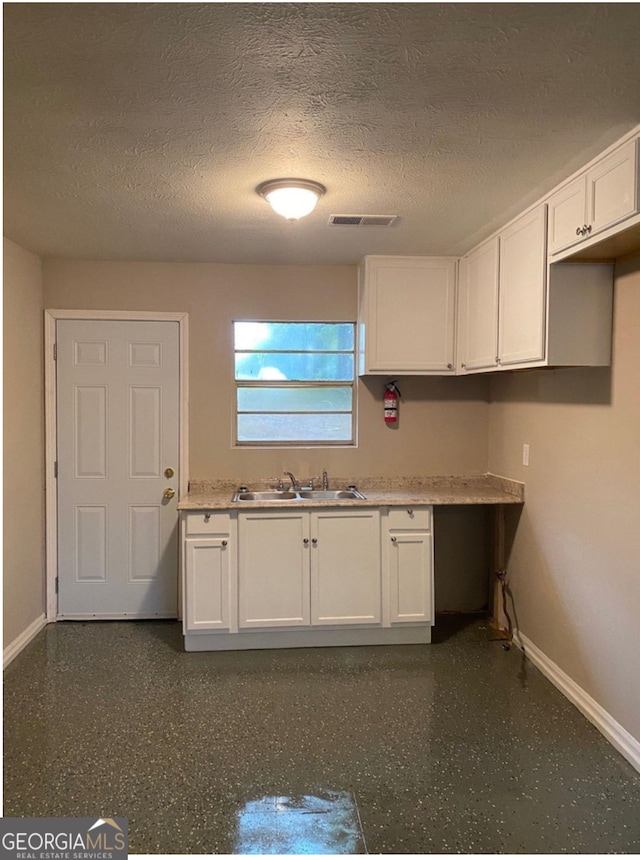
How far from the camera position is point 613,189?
204cm

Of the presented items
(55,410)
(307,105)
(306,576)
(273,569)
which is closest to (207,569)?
(273,569)

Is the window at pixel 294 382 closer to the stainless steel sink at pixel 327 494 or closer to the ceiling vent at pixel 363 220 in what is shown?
the stainless steel sink at pixel 327 494

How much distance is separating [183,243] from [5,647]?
2557mm

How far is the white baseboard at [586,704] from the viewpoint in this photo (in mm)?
2328

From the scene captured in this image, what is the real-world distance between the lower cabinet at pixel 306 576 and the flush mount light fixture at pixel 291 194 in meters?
1.70

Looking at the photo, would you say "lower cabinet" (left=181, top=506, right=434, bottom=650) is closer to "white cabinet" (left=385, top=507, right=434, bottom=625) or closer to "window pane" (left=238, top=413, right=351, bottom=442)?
"white cabinet" (left=385, top=507, right=434, bottom=625)

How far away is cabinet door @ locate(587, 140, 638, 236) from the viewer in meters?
1.92

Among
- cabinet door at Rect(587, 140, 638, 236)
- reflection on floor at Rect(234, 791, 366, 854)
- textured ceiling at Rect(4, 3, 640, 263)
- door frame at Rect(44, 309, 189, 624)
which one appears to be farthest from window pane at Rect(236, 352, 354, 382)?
reflection on floor at Rect(234, 791, 366, 854)

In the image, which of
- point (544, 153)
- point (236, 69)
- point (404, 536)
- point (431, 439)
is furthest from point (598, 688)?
point (236, 69)

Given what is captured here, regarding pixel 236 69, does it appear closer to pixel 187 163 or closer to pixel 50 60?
pixel 50 60

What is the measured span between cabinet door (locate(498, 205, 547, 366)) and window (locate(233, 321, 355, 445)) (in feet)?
4.10

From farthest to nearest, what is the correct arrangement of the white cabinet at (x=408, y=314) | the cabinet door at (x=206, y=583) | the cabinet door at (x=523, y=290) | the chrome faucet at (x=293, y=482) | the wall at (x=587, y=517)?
the chrome faucet at (x=293, y=482) → the white cabinet at (x=408, y=314) → the cabinet door at (x=206, y=583) → the cabinet door at (x=523, y=290) → the wall at (x=587, y=517)

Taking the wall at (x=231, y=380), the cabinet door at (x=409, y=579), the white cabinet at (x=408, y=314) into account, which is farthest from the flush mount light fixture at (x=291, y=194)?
the cabinet door at (x=409, y=579)

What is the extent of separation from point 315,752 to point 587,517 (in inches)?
65.6
